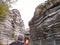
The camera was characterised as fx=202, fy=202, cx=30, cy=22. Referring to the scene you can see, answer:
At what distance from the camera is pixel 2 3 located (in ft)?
81.1

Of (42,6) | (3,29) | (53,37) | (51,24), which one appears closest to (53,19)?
(51,24)

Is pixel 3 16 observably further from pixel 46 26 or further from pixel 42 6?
pixel 46 26

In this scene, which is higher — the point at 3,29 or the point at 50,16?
the point at 3,29

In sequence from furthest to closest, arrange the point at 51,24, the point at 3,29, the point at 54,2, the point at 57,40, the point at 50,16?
the point at 3,29
the point at 54,2
the point at 50,16
the point at 51,24
the point at 57,40

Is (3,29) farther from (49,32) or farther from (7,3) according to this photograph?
(49,32)

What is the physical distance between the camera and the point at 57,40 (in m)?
5.64

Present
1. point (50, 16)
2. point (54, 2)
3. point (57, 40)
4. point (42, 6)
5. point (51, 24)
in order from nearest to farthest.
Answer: point (57, 40), point (51, 24), point (50, 16), point (54, 2), point (42, 6)

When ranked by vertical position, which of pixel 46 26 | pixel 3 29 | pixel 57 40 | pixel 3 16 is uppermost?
pixel 3 16

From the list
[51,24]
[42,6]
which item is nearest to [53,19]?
[51,24]

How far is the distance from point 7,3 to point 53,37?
774 inches

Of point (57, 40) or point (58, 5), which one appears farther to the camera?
point (58, 5)

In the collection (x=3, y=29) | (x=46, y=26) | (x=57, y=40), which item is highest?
(x=3, y=29)

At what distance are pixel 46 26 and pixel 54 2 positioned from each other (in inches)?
42.2

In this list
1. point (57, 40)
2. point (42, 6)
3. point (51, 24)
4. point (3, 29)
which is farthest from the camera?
point (3, 29)
